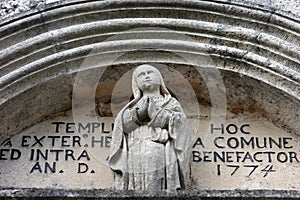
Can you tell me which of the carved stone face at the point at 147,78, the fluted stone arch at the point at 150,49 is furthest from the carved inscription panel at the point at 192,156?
the carved stone face at the point at 147,78

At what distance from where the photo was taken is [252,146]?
15.6 feet

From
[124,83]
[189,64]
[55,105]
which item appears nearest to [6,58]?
[55,105]

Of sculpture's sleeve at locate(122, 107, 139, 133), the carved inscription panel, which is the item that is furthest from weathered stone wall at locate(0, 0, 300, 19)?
sculpture's sleeve at locate(122, 107, 139, 133)

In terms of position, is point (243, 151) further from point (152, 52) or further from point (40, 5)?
point (40, 5)

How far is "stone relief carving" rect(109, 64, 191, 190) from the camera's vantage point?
418 centimetres

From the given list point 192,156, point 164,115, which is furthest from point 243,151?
point 164,115

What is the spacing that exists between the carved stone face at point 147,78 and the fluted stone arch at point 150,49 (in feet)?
0.95

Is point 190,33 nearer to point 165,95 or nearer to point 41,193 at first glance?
point 165,95

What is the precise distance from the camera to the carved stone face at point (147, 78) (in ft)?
15.1

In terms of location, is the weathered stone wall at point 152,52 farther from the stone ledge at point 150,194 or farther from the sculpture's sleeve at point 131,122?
the stone ledge at point 150,194

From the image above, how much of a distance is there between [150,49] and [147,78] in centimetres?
39

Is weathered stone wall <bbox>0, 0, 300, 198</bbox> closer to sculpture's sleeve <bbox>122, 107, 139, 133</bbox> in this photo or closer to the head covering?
the head covering

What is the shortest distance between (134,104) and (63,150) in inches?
21.9

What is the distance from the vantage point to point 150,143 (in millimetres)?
4301
